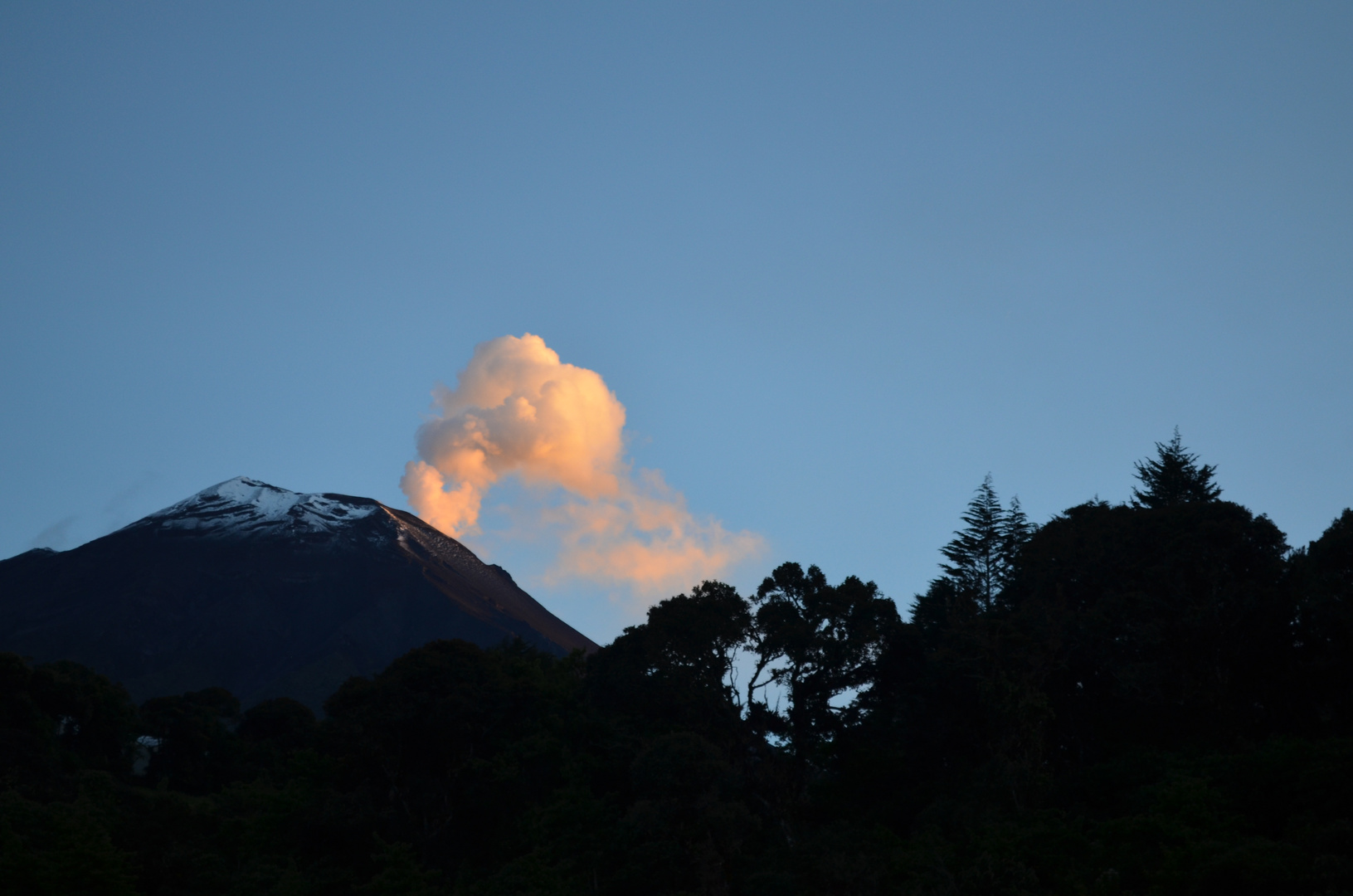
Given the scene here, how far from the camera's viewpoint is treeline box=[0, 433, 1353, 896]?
24.2 m

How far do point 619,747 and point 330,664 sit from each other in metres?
98.1

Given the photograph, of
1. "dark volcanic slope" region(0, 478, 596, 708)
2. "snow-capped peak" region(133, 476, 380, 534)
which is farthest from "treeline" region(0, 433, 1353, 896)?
"snow-capped peak" region(133, 476, 380, 534)

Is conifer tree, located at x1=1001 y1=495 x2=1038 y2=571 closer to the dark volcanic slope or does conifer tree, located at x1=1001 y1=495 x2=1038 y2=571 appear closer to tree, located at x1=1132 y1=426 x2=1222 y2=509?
tree, located at x1=1132 y1=426 x2=1222 y2=509

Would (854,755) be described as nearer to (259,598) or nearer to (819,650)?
(819,650)

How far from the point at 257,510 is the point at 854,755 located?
508ft

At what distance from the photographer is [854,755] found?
33.2 m

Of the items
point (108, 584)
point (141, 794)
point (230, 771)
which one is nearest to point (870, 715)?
point (141, 794)

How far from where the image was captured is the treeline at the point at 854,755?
79.5 feet

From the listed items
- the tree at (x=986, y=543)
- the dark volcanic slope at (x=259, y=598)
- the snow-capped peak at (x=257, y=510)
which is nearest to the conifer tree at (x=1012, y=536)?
the tree at (x=986, y=543)

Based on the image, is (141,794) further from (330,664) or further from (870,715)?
(330,664)

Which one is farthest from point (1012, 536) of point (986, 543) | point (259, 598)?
point (259, 598)

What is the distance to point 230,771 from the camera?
5628 centimetres

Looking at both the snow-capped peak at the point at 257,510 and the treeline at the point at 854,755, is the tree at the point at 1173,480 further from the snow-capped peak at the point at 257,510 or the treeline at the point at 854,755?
the snow-capped peak at the point at 257,510

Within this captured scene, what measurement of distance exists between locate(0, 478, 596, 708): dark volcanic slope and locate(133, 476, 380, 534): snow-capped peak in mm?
293
